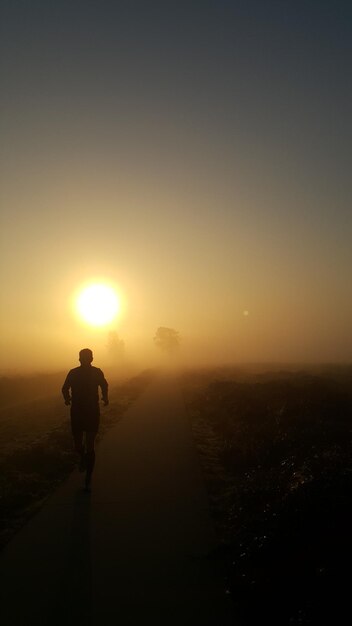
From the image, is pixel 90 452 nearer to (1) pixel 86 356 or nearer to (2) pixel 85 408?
(2) pixel 85 408

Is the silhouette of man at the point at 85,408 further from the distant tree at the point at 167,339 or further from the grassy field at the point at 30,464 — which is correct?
the distant tree at the point at 167,339

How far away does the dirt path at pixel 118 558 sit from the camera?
4.86 metres

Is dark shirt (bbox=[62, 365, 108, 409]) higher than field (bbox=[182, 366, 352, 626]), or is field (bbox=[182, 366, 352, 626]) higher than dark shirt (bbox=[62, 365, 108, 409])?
dark shirt (bbox=[62, 365, 108, 409])

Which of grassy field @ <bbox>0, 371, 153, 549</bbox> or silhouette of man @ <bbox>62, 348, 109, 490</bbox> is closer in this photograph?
grassy field @ <bbox>0, 371, 153, 549</bbox>

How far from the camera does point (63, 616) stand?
4.73 meters

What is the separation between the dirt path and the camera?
4.86 m

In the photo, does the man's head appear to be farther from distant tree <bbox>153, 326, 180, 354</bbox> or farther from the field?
distant tree <bbox>153, 326, 180, 354</bbox>

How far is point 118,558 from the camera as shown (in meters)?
6.09

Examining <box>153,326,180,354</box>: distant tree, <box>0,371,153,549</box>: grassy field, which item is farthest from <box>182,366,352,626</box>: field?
<box>153,326,180,354</box>: distant tree

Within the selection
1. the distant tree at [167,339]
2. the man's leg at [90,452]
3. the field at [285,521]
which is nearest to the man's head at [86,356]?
the man's leg at [90,452]

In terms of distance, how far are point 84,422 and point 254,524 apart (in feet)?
13.1

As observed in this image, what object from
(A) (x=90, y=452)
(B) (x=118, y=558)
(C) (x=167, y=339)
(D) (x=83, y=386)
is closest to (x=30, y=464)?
(A) (x=90, y=452)

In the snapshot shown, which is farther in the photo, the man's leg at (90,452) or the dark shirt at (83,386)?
the dark shirt at (83,386)

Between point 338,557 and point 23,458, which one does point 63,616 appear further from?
point 23,458
